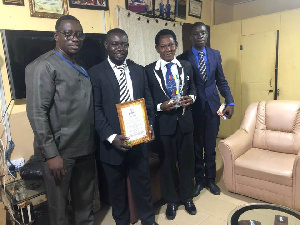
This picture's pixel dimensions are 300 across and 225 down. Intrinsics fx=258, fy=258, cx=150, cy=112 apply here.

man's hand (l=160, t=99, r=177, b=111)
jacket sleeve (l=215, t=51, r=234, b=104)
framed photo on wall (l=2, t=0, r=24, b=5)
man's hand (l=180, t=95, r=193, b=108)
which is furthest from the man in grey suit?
jacket sleeve (l=215, t=51, r=234, b=104)

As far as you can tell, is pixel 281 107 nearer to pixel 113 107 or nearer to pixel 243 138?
pixel 243 138

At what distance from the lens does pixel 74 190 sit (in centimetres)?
181

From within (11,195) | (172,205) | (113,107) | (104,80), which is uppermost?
(104,80)

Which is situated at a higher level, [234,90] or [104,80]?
[104,80]

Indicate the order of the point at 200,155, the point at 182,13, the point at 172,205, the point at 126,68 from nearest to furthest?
the point at 126,68 < the point at 172,205 < the point at 200,155 < the point at 182,13

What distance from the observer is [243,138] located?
2.63m

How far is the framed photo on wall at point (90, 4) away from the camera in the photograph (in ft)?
8.13

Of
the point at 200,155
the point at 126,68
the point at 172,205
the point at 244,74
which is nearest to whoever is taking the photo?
the point at 126,68

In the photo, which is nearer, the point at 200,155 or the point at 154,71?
the point at 154,71

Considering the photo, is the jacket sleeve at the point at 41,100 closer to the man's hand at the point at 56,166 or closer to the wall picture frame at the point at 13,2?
the man's hand at the point at 56,166

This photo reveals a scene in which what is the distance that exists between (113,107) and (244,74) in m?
2.88

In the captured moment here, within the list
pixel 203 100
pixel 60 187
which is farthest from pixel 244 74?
pixel 60 187

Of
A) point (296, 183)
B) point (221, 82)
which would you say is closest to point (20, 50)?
point (221, 82)

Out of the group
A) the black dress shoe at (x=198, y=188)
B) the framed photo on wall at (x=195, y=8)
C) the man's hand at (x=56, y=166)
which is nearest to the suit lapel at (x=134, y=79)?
the man's hand at (x=56, y=166)
